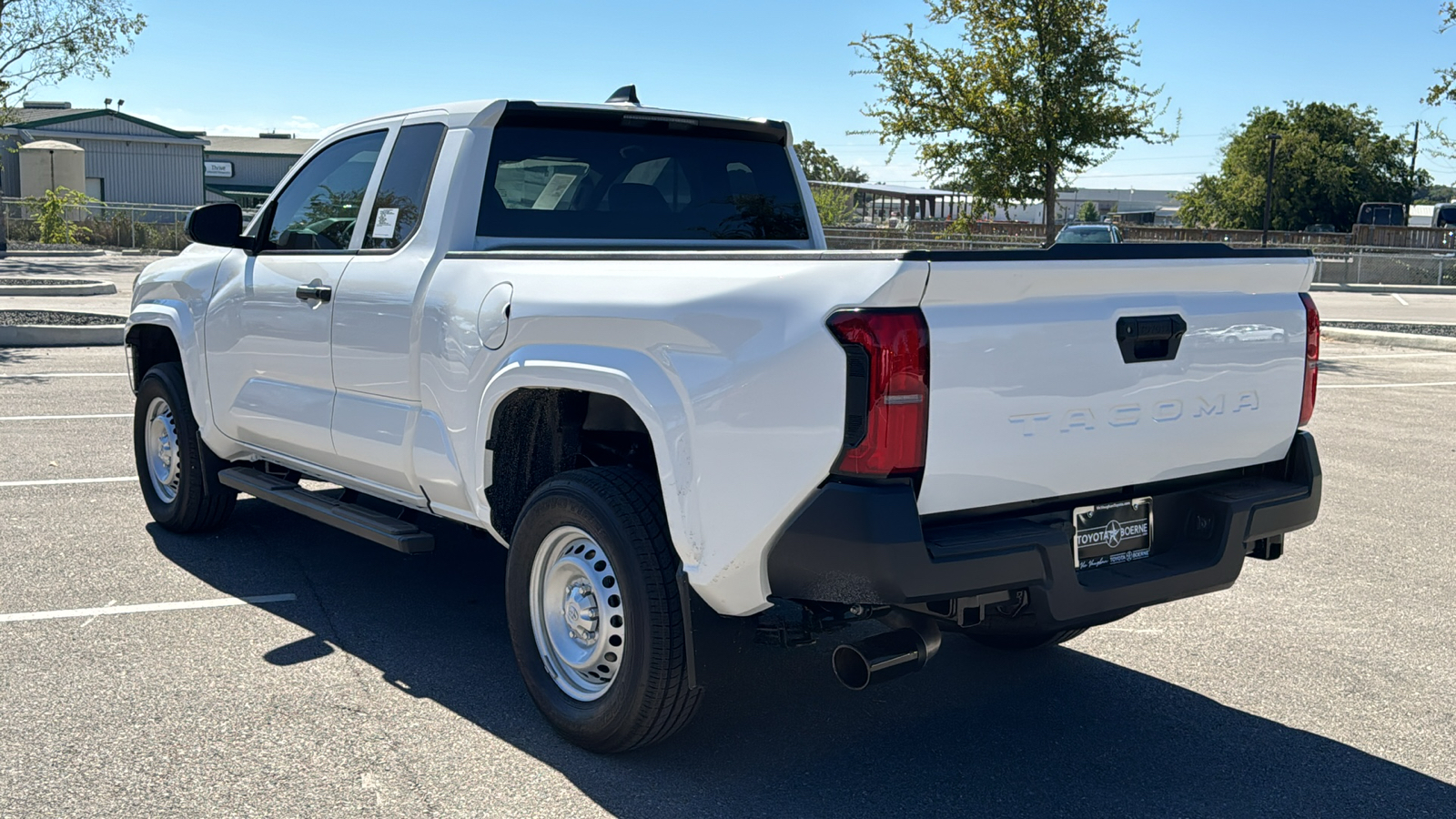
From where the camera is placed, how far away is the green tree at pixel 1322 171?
212ft

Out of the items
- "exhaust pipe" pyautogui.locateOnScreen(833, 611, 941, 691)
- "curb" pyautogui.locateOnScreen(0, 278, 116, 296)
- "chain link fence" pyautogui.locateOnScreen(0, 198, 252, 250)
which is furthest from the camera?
"chain link fence" pyautogui.locateOnScreen(0, 198, 252, 250)

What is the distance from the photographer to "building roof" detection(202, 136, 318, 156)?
66562mm

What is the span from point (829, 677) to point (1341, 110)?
72.1m

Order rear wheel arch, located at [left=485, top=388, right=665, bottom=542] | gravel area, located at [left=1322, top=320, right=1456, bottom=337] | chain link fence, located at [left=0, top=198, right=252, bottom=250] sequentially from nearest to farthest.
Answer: rear wheel arch, located at [left=485, top=388, right=665, bottom=542] → gravel area, located at [left=1322, top=320, right=1456, bottom=337] → chain link fence, located at [left=0, top=198, right=252, bottom=250]

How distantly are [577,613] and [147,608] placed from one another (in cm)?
233

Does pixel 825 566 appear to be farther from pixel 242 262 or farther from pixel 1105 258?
pixel 242 262

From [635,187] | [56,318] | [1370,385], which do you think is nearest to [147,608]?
[635,187]

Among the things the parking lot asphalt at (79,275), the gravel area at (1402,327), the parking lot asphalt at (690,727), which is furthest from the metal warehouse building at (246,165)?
the parking lot asphalt at (690,727)

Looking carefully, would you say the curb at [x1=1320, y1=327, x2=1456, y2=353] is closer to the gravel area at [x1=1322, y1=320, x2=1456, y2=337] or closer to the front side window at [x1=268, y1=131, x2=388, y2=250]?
the gravel area at [x1=1322, y1=320, x2=1456, y2=337]

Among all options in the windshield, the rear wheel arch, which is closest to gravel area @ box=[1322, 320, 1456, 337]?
the windshield

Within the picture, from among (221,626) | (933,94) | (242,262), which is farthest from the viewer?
(933,94)

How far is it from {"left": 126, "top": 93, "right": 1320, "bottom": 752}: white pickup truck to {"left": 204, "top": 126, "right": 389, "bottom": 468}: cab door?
28mm

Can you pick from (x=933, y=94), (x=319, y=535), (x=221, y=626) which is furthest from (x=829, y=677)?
(x=933, y=94)

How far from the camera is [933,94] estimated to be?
21.8 metres
